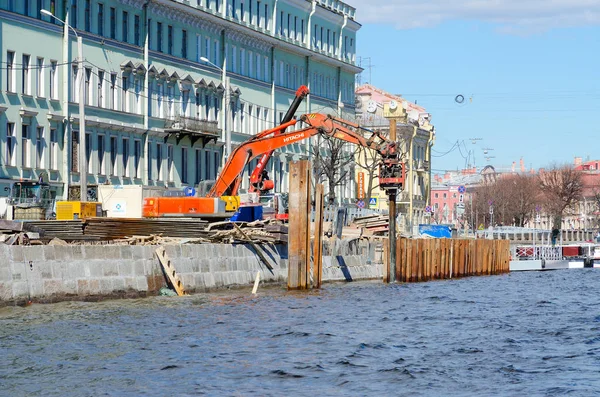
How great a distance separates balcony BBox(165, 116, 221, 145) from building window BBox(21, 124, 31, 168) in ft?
43.7

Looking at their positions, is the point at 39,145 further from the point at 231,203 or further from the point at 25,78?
the point at 231,203

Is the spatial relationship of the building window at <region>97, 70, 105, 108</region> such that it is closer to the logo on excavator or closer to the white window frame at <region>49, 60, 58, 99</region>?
the white window frame at <region>49, 60, 58, 99</region>

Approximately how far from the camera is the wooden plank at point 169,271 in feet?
122

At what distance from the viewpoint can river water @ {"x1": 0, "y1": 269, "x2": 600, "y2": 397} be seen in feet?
71.7

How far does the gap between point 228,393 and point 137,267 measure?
15.7 metres

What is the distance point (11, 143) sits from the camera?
60250mm

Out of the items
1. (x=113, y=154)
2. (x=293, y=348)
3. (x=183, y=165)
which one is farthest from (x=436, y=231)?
(x=293, y=348)

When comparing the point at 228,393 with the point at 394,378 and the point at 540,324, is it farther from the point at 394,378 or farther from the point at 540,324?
the point at 540,324

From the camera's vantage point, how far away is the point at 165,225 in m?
42.1

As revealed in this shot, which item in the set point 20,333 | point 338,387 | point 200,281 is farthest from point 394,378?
point 200,281

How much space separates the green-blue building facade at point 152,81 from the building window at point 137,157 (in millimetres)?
78

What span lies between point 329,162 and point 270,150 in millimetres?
40339

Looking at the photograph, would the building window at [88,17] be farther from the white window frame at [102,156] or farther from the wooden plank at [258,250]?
the wooden plank at [258,250]

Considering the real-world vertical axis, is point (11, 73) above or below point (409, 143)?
below
